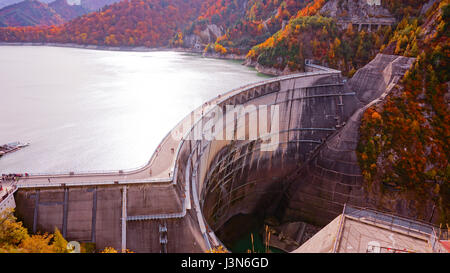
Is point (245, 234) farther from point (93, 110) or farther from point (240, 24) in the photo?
point (240, 24)

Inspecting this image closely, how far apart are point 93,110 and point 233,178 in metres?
28.6

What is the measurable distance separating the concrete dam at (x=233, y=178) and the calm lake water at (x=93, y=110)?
35.9ft

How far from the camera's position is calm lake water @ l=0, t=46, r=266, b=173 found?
1264 inches

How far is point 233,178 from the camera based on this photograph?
93.2ft

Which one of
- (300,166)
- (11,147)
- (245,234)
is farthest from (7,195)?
(300,166)

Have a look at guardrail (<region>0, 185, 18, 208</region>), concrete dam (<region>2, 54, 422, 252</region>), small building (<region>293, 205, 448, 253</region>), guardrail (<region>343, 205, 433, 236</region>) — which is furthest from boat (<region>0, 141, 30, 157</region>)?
guardrail (<region>343, 205, 433, 236</region>)

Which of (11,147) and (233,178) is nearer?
(233,178)

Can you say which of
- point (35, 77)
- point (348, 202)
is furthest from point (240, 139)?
point (35, 77)

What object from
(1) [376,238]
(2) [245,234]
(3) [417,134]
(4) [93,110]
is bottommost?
(2) [245,234]

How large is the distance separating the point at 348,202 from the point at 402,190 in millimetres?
5437

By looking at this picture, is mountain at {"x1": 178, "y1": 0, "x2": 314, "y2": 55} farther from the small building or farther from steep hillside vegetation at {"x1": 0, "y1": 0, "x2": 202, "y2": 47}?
the small building

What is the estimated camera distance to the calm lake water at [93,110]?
32094mm

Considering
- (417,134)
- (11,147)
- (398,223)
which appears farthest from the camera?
(11,147)

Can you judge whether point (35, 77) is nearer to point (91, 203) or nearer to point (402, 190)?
point (91, 203)
